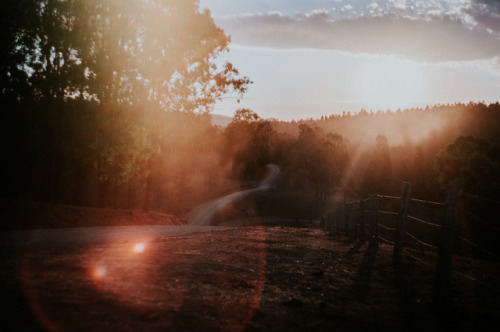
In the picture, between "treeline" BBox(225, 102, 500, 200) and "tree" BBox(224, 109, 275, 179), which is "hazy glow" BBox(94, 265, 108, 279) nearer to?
"treeline" BBox(225, 102, 500, 200)

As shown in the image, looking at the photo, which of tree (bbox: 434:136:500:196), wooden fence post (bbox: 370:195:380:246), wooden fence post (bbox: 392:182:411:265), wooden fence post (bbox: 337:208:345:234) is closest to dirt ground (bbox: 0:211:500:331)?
wooden fence post (bbox: 392:182:411:265)

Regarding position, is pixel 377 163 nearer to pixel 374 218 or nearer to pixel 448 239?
pixel 374 218

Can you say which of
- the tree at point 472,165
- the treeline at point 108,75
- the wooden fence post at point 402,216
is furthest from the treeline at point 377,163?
the wooden fence post at point 402,216

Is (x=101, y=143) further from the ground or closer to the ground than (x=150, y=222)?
further from the ground

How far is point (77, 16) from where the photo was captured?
20.9m

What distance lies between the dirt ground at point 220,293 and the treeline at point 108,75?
1413 centimetres

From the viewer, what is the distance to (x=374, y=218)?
11.9 metres

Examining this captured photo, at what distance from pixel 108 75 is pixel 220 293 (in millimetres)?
19539

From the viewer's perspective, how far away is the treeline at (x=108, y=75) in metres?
21.3

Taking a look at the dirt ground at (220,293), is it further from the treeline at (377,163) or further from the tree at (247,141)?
the tree at (247,141)

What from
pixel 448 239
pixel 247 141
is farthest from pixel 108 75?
pixel 247 141

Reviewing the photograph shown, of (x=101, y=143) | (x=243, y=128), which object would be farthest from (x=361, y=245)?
(x=243, y=128)

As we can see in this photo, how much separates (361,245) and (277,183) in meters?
78.2

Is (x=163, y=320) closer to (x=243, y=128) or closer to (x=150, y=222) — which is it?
(x=150, y=222)
